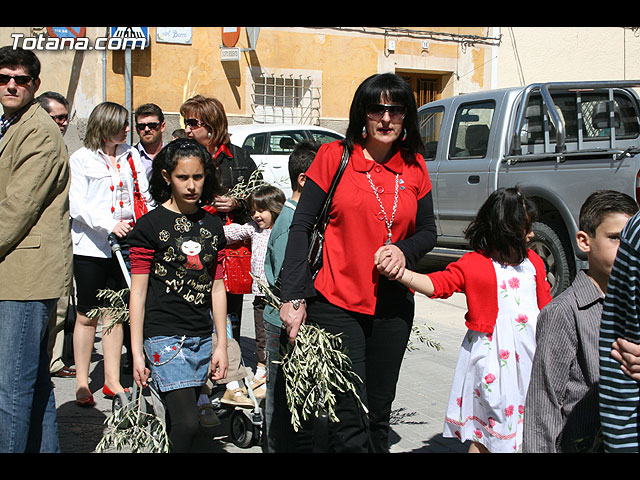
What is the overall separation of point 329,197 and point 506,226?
935 mm

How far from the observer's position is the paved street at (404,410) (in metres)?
4.64

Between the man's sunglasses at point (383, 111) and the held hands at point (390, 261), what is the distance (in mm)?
633

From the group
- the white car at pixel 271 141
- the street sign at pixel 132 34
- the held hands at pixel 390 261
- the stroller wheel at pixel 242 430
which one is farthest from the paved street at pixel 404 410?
the street sign at pixel 132 34

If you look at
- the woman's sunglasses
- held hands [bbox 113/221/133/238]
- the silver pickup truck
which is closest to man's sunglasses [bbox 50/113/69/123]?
the woman's sunglasses

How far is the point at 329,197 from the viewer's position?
343cm

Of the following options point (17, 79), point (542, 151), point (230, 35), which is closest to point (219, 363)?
point (17, 79)

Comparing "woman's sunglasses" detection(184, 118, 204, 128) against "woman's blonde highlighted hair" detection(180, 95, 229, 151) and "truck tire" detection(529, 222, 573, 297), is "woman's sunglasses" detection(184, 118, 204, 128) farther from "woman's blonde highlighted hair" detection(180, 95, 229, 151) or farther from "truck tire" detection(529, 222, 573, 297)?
"truck tire" detection(529, 222, 573, 297)

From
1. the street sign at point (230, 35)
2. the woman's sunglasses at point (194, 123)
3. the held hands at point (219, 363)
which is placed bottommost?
the held hands at point (219, 363)

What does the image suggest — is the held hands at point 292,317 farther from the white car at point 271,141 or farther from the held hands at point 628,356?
the white car at point 271,141

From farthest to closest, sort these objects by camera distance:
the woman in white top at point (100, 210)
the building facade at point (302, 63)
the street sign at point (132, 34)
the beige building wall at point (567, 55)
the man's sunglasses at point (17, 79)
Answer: the beige building wall at point (567, 55)
the building facade at point (302, 63)
the street sign at point (132, 34)
the woman in white top at point (100, 210)
the man's sunglasses at point (17, 79)

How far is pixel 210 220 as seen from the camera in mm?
3932

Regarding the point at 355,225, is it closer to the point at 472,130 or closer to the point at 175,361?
the point at 175,361
